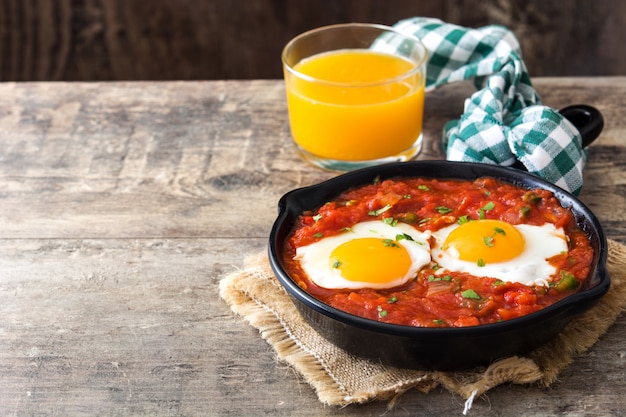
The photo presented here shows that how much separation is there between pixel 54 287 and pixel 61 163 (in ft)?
2.52

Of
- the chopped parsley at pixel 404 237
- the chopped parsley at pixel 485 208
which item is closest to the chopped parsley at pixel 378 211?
the chopped parsley at pixel 404 237

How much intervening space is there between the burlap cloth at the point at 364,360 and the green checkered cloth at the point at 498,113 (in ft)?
1.37

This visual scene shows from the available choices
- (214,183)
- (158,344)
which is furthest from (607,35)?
(158,344)

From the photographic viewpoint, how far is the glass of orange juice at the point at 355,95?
107 inches

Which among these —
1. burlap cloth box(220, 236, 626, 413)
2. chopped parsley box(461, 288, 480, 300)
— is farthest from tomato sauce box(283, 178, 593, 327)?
burlap cloth box(220, 236, 626, 413)

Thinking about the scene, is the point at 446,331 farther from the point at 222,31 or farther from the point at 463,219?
the point at 222,31

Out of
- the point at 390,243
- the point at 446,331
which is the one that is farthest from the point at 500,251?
the point at 446,331

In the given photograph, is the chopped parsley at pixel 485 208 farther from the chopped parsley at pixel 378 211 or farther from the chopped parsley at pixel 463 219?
the chopped parsley at pixel 378 211

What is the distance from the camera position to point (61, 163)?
3.03m

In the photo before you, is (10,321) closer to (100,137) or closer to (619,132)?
(100,137)

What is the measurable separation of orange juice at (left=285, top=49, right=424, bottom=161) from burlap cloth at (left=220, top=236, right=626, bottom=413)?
25.8 inches

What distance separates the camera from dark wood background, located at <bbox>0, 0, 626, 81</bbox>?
15.7ft

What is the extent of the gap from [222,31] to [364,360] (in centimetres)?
328

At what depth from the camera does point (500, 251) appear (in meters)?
2.07
